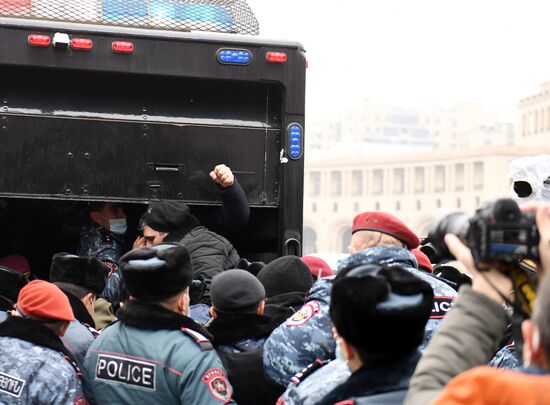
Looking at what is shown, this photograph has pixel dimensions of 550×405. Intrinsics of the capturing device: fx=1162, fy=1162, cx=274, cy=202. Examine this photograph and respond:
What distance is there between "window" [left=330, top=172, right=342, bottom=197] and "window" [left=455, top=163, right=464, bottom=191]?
15.3 meters

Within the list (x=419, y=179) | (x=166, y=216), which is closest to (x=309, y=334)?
(x=166, y=216)

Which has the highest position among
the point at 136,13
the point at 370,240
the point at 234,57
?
the point at 136,13

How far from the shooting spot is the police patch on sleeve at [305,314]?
394 cm

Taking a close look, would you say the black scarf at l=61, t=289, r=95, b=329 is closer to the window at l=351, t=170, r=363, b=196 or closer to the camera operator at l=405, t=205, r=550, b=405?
the camera operator at l=405, t=205, r=550, b=405

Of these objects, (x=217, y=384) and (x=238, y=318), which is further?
(x=238, y=318)

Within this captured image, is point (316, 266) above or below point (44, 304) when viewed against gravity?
below

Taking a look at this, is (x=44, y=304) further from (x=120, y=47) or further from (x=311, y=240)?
(x=311, y=240)

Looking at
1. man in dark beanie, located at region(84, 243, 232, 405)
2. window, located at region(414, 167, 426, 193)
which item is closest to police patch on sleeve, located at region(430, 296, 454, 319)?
man in dark beanie, located at region(84, 243, 232, 405)

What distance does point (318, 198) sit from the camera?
13375 centimetres

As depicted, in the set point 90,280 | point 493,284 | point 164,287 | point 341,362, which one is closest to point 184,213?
point 90,280

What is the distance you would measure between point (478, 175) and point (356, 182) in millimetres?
16788

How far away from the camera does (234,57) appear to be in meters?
6.09

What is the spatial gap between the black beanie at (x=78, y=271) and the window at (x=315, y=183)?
129213 mm

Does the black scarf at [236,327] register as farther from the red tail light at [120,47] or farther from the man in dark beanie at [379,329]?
the red tail light at [120,47]
